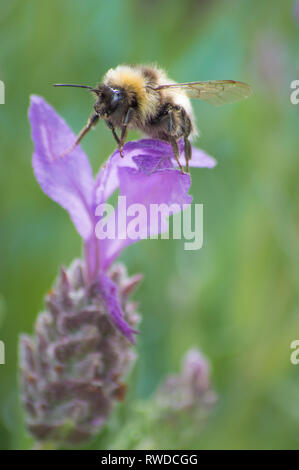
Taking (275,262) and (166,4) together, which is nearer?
(275,262)

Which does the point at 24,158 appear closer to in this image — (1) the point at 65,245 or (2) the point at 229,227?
(1) the point at 65,245

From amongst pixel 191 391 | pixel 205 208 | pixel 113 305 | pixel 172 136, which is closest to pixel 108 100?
pixel 172 136

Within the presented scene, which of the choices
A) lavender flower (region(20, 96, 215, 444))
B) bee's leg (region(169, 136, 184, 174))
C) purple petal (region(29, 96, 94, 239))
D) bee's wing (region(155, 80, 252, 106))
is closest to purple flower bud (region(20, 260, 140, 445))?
lavender flower (region(20, 96, 215, 444))

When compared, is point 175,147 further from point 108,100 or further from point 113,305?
point 113,305

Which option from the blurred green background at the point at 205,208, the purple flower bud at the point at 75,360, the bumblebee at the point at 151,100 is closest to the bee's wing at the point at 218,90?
the bumblebee at the point at 151,100

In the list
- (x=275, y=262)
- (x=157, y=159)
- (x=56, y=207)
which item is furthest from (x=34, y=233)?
(x=157, y=159)

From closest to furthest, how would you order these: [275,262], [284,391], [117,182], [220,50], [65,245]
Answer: [117,182] → [284,391] → [65,245] → [275,262] → [220,50]

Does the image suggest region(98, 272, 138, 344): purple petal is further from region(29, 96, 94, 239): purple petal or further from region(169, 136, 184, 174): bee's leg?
region(169, 136, 184, 174): bee's leg
